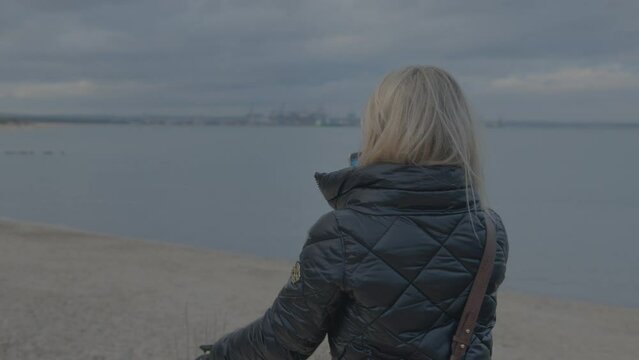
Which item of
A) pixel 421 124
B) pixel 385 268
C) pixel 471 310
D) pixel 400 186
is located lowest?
pixel 471 310

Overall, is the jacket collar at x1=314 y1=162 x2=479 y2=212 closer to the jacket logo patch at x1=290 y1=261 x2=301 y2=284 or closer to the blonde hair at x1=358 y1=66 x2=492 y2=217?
the blonde hair at x1=358 y1=66 x2=492 y2=217

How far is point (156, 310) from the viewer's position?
1045 centimetres

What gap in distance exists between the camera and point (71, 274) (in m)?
13.3

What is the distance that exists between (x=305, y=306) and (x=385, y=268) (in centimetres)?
23

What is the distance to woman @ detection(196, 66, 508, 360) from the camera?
6.63ft

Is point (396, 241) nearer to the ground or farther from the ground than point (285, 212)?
farther from the ground

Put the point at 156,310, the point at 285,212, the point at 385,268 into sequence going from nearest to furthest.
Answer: the point at 385,268 → the point at 156,310 → the point at 285,212

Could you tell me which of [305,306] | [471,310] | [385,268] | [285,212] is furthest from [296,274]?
[285,212]

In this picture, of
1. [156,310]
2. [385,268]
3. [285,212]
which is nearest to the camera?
[385,268]

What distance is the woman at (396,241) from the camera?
202 cm

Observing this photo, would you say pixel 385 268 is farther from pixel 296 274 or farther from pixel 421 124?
pixel 421 124

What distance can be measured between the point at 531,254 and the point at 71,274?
15.3m

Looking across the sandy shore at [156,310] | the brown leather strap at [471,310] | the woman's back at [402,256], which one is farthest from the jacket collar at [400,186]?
the sandy shore at [156,310]

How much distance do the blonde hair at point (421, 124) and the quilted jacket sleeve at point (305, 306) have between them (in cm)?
23
